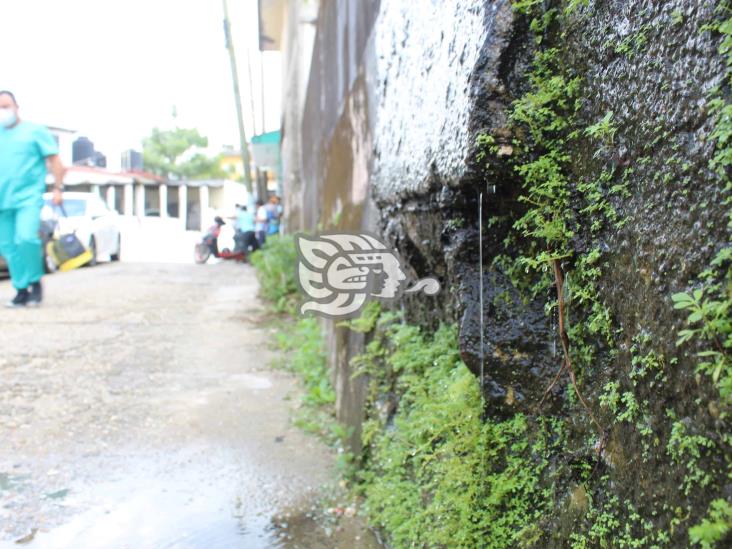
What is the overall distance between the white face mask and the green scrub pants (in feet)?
2.19

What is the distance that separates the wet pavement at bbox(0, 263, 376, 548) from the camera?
2570mm

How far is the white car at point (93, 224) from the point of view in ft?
41.7

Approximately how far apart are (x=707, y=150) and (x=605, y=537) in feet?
2.27

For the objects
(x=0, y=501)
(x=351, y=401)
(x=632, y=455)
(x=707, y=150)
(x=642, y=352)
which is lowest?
(x=0, y=501)

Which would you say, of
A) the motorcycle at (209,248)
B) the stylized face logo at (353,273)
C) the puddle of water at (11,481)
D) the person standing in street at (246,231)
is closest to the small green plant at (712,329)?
the stylized face logo at (353,273)

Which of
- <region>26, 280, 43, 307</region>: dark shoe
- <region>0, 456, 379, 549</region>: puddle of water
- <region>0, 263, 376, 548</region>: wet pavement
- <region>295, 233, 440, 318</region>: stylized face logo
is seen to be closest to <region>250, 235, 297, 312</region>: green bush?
<region>0, 263, 376, 548</region>: wet pavement

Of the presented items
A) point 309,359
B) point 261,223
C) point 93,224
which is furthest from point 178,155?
point 309,359

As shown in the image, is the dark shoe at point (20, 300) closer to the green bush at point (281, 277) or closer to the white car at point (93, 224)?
the green bush at point (281, 277)

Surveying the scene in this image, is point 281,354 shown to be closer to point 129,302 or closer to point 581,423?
point 129,302

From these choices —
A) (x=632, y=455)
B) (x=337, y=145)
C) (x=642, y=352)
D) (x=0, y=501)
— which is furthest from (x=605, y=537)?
(x=337, y=145)

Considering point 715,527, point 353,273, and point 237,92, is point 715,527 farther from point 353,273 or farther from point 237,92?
point 237,92

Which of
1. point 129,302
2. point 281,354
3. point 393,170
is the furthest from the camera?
point 129,302

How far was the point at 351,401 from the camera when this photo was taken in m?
3.25

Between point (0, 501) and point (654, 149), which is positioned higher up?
point (654, 149)
